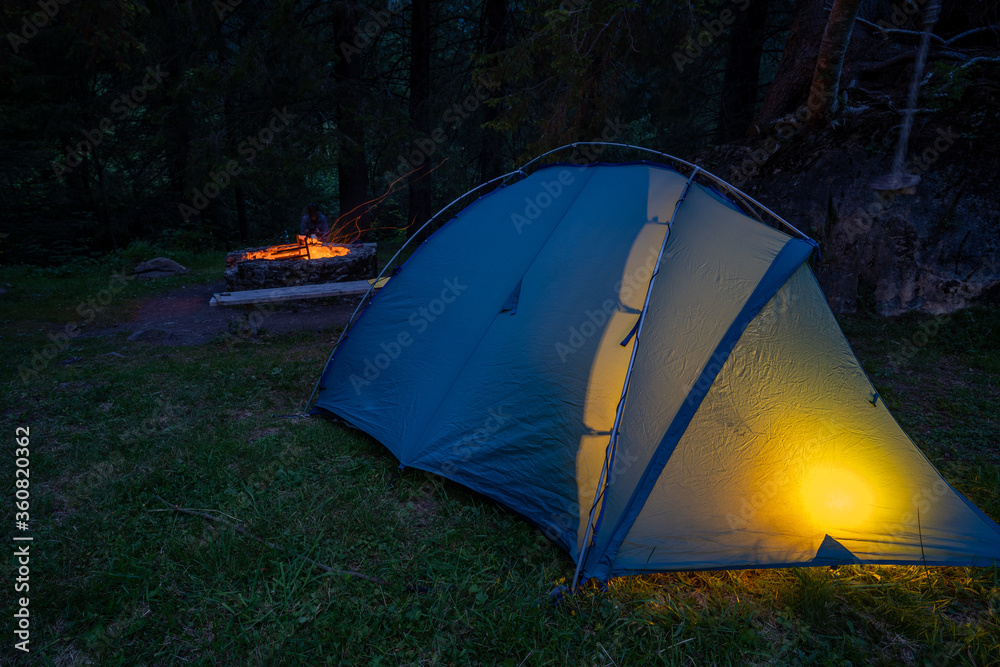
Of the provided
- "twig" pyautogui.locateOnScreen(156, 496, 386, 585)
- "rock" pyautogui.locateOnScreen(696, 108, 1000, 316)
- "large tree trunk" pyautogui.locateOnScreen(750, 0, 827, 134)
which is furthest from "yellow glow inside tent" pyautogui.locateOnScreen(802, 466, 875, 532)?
"large tree trunk" pyautogui.locateOnScreen(750, 0, 827, 134)

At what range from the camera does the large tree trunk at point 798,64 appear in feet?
24.5

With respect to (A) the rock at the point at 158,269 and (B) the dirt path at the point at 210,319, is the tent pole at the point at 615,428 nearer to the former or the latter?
(B) the dirt path at the point at 210,319

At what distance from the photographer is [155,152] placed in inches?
512

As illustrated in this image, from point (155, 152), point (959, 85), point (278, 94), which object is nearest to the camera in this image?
point (959, 85)

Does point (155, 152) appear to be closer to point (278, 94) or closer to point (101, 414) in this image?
point (278, 94)

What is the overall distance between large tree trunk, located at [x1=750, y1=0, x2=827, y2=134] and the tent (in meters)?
5.44

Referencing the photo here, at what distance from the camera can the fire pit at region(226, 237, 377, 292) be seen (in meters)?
8.69

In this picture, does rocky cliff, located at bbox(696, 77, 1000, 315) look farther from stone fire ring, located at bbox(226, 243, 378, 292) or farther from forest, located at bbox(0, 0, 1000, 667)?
stone fire ring, located at bbox(226, 243, 378, 292)

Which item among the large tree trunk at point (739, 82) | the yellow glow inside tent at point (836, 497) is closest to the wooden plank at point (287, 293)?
the yellow glow inside tent at point (836, 497)

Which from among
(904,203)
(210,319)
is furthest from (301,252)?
(904,203)

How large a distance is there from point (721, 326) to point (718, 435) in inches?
23.0

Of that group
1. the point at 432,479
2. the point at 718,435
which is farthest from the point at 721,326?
the point at 432,479

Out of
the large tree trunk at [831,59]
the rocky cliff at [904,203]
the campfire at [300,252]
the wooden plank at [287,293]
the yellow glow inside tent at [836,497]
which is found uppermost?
the large tree trunk at [831,59]

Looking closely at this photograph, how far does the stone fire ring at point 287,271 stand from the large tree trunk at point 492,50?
4.15 m
